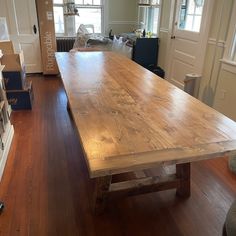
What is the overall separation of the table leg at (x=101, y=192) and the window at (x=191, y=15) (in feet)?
9.14

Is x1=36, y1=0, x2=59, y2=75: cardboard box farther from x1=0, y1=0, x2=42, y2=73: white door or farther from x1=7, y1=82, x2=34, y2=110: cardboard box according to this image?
x1=7, y1=82, x2=34, y2=110: cardboard box

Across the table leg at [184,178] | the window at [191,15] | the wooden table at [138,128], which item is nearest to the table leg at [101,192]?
the wooden table at [138,128]

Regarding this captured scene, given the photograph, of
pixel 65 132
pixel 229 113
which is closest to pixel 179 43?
pixel 229 113

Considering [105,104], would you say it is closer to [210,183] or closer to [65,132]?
[210,183]

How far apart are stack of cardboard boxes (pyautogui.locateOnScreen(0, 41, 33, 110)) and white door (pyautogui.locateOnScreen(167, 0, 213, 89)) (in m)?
2.44

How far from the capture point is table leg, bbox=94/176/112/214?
1.50 metres

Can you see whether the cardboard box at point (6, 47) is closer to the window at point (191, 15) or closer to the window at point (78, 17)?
the window at point (78, 17)

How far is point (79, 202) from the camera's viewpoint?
1.76 metres

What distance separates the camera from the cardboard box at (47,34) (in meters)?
4.30

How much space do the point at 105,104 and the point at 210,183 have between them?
3.88 feet

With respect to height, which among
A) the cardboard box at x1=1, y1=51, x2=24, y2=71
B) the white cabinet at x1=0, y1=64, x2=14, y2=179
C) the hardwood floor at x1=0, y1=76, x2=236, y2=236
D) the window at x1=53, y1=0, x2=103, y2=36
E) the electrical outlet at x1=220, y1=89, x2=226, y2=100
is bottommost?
the hardwood floor at x1=0, y1=76, x2=236, y2=236

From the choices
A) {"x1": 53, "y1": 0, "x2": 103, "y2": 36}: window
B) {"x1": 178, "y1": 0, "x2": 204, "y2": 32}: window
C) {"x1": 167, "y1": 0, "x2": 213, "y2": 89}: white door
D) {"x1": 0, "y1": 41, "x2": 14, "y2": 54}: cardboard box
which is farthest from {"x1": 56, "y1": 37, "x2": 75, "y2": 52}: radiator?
{"x1": 178, "y1": 0, "x2": 204, "y2": 32}: window

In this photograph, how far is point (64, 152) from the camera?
2.37 meters

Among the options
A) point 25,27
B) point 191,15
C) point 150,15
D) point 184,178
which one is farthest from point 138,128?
point 150,15
